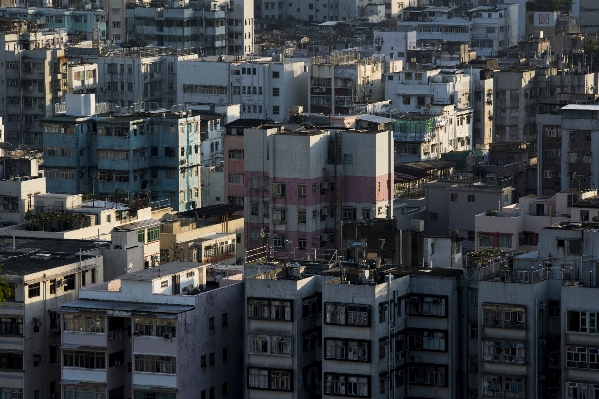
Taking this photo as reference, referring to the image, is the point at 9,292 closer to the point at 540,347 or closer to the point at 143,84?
the point at 540,347

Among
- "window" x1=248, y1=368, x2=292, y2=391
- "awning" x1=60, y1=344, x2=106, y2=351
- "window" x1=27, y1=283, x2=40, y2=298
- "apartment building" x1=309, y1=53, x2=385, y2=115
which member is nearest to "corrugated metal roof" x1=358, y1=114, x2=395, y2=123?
"apartment building" x1=309, y1=53, x2=385, y2=115

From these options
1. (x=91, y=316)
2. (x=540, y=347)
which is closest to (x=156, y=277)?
(x=91, y=316)

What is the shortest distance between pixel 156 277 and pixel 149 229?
49.5 feet

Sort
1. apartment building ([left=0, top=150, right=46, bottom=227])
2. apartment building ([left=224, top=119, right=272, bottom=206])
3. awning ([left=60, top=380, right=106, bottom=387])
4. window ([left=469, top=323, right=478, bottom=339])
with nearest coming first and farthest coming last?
window ([left=469, top=323, right=478, bottom=339]) → awning ([left=60, top=380, right=106, bottom=387]) → apartment building ([left=0, top=150, right=46, bottom=227]) → apartment building ([left=224, top=119, right=272, bottom=206])

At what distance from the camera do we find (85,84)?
160m

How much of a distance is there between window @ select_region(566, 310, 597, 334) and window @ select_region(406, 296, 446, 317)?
5.69 meters

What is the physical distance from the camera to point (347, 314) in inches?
2968

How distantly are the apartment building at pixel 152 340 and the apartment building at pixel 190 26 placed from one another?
4420 inches

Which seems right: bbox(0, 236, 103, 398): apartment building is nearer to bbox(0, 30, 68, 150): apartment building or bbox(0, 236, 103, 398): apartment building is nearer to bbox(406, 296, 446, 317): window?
bbox(406, 296, 446, 317): window

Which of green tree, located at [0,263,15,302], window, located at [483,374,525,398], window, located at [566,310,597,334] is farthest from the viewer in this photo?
green tree, located at [0,263,15,302]

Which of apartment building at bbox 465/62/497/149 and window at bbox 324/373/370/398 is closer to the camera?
window at bbox 324/373/370/398

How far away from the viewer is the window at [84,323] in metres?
77.8

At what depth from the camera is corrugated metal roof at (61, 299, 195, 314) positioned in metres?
76.9

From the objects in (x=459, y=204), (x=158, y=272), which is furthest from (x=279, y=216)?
(x=158, y=272)
